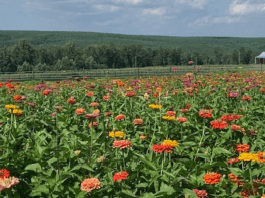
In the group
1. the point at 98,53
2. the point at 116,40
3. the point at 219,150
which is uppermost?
the point at 116,40

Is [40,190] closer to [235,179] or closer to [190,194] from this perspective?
[190,194]

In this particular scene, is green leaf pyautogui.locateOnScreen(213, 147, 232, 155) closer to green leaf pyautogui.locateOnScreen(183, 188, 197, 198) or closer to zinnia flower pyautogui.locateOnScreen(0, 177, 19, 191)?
green leaf pyautogui.locateOnScreen(183, 188, 197, 198)

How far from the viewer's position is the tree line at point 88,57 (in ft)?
240

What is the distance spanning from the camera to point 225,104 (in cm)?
523

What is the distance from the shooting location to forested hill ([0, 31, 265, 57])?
152 m

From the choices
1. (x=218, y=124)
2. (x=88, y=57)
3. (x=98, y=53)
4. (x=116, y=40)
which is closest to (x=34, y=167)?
(x=218, y=124)

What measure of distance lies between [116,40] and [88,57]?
83.5 m

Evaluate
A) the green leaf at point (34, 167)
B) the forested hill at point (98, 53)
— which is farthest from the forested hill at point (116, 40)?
the green leaf at point (34, 167)

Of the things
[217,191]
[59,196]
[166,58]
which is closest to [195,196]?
[217,191]

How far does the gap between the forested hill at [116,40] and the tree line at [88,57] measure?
37.2 metres

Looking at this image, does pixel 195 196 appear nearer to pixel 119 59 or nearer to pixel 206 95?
pixel 206 95

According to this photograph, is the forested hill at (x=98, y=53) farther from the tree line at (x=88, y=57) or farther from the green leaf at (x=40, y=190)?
the green leaf at (x=40, y=190)

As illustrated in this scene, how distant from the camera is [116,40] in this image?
163000 mm

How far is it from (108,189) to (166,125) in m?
1.24
